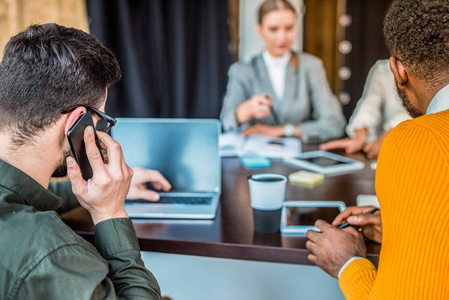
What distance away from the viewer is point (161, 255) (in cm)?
138

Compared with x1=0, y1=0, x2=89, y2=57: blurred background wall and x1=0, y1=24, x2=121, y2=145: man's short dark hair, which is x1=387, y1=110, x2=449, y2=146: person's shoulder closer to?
x1=0, y1=24, x2=121, y2=145: man's short dark hair

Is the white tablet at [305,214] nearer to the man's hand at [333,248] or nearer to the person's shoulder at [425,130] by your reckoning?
the man's hand at [333,248]

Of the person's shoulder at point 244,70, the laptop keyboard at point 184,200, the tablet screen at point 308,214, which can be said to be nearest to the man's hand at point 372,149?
the tablet screen at point 308,214

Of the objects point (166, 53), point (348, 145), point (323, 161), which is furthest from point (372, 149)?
point (166, 53)

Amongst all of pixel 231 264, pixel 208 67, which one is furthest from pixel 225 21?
pixel 231 264

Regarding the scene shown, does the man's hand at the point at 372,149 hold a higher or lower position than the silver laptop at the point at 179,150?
lower

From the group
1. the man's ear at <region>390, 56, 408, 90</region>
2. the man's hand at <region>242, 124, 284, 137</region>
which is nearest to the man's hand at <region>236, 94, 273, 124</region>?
the man's hand at <region>242, 124, 284, 137</region>

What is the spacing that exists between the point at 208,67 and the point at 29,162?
8.47 feet

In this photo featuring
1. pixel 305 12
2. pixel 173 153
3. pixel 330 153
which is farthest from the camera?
pixel 305 12

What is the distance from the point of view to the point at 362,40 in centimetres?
346

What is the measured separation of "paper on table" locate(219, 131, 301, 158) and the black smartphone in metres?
1.09

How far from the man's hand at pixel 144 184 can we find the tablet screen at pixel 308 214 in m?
0.41

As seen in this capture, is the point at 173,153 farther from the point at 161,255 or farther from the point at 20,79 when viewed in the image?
the point at 20,79

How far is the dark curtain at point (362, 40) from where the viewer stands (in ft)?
11.1
